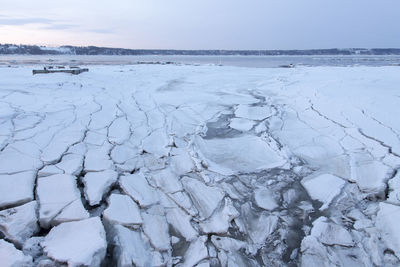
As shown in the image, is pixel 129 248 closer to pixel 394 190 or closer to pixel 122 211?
pixel 122 211

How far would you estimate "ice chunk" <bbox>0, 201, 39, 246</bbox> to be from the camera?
1959 millimetres

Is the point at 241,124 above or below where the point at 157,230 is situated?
above

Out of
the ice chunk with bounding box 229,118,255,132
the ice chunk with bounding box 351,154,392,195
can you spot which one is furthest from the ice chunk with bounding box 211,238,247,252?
the ice chunk with bounding box 229,118,255,132

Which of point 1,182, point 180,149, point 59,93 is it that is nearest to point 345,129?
point 180,149

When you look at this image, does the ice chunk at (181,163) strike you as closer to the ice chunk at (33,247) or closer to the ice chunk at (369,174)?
the ice chunk at (33,247)

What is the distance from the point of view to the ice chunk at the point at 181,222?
2247mm

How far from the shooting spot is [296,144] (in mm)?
3959

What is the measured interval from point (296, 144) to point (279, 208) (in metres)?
1.60

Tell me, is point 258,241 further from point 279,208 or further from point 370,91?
point 370,91

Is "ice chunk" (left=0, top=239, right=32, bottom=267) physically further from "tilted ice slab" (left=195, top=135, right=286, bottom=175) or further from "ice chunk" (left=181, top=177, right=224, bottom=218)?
"tilted ice slab" (left=195, top=135, right=286, bottom=175)

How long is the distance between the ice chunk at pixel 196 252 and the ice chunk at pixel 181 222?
68 millimetres

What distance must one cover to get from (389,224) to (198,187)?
1.77 meters

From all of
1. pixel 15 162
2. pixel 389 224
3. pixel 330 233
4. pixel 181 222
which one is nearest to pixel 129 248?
pixel 181 222

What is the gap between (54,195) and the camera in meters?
2.41
